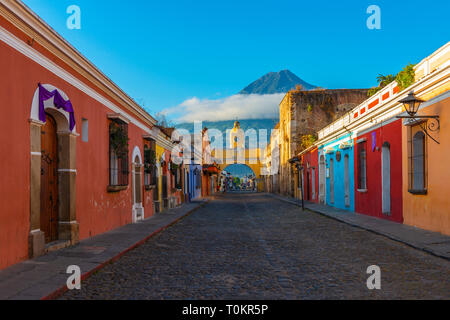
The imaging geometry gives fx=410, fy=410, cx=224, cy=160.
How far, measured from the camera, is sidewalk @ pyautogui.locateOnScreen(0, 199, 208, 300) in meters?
4.67

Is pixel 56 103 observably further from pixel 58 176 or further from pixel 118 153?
pixel 118 153

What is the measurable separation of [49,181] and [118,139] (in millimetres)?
4091

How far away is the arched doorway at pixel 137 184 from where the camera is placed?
14.6 metres

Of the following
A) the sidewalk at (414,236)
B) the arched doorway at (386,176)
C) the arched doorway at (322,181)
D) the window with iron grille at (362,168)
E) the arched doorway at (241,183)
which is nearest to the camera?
the sidewalk at (414,236)

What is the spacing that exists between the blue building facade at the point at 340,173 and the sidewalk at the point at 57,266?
10975mm

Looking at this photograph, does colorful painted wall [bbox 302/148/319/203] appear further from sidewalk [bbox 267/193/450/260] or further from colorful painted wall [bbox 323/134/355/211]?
sidewalk [bbox 267/193/450/260]

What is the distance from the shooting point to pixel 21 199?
6582 millimetres

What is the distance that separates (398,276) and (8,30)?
6.76 meters

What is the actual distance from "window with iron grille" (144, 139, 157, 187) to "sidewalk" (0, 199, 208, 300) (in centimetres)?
660

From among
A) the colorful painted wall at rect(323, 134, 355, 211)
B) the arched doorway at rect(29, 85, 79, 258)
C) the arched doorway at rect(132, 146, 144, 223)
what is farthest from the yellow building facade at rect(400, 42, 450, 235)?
the arched doorway at rect(132, 146, 144, 223)

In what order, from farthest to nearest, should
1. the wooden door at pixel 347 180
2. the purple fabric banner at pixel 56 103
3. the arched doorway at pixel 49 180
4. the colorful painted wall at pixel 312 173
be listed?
the colorful painted wall at pixel 312 173 < the wooden door at pixel 347 180 < the arched doorway at pixel 49 180 < the purple fabric banner at pixel 56 103

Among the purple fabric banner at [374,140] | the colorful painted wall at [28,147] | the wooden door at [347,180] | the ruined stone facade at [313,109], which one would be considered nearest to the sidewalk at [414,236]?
the purple fabric banner at [374,140]

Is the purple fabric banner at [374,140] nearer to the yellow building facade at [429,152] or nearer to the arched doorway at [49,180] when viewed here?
the yellow building facade at [429,152]

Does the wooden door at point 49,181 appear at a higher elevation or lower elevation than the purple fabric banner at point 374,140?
lower
